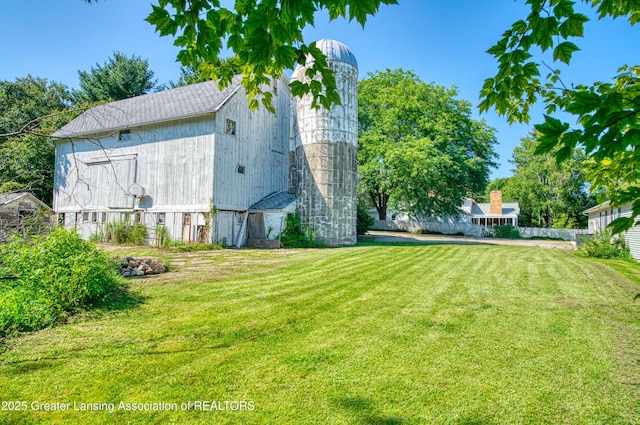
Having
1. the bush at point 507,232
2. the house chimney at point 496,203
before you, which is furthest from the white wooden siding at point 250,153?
the house chimney at point 496,203

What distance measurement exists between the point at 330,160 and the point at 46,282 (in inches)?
550

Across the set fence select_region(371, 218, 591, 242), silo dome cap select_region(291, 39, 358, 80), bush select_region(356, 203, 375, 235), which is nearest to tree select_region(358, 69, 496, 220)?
bush select_region(356, 203, 375, 235)

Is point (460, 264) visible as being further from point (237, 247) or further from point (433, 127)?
point (433, 127)

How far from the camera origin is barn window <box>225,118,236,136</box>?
17.0m

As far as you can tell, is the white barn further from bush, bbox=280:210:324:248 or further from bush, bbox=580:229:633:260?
bush, bbox=580:229:633:260

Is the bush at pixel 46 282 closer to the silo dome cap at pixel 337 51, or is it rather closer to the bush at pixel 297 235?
the bush at pixel 297 235

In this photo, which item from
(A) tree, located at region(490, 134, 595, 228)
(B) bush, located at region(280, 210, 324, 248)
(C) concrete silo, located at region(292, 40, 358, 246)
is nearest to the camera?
(B) bush, located at region(280, 210, 324, 248)

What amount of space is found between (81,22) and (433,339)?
6849 mm

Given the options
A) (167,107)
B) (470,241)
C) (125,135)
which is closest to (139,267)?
(167,107)

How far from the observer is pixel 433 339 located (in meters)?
4.39

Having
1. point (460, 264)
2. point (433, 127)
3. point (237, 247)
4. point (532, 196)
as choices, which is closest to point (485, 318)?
point (460, 264)

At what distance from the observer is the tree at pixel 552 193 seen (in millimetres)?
36594

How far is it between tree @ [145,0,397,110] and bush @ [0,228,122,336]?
164 inches

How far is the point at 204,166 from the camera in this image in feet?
53.8
